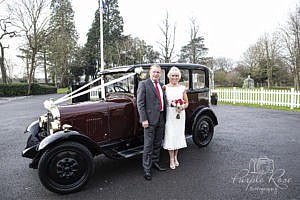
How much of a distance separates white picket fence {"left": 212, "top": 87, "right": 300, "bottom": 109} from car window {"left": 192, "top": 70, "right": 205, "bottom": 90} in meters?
8.42

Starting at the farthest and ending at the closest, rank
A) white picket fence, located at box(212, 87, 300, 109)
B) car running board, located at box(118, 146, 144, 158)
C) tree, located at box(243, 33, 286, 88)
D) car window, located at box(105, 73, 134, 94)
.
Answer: tree, located at box(243, 33, 286, 88)
white picket fence, located at box(212, 87, 300, 109)
car window, located at box(105, 73, 134, 94)
car running board, located at box(118, 146, 144, 158)

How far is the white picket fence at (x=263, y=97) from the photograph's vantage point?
11.4 metres

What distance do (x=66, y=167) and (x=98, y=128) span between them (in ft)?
2.73

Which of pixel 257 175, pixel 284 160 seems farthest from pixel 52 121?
pixel 284 160

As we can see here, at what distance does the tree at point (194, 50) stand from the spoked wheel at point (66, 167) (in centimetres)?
2450

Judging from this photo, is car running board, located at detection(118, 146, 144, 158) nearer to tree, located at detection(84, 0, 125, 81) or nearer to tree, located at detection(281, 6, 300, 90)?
tree, located at detection(281, 6, 300, 90)

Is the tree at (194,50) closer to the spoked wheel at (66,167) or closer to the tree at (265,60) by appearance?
the tree at (265,60)

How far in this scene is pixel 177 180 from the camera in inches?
138

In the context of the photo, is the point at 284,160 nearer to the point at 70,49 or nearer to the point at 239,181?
the point at 239,181

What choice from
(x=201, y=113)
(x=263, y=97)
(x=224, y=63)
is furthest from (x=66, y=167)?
(x=224, y=63)

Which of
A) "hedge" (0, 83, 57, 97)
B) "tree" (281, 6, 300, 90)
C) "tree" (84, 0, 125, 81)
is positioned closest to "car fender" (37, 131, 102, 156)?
"tree" (281, 6, 300, 90)

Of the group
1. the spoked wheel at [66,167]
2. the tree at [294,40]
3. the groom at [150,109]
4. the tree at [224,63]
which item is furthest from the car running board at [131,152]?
the tree at [224,63]

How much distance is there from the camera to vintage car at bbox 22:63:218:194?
3150 millimetres

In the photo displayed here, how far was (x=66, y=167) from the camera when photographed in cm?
319
